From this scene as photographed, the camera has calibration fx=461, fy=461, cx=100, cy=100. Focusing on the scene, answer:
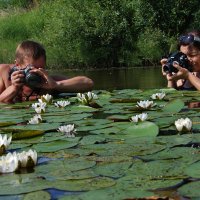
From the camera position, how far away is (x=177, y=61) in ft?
10.9

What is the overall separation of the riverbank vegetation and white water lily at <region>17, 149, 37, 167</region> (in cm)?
1424

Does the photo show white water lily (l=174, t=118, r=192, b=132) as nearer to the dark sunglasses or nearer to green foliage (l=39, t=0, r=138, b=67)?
the dark sunglasses

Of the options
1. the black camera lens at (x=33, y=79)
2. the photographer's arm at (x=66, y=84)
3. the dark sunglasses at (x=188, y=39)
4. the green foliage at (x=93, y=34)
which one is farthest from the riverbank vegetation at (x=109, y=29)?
the black camera lens at (x=33, y=79)

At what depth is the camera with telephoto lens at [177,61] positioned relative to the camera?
331 cm

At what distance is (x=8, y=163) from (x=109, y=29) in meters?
16.0

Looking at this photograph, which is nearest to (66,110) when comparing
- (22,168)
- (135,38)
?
(22,168)

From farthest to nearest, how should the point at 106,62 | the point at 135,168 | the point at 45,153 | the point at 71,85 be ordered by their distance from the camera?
the point at 106,62 < the point at 71,85 < the point at 45,153 < the point at 135,168

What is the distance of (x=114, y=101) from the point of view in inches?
124

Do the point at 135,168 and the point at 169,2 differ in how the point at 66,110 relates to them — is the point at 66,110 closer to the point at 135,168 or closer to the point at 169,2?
the point at 135,168

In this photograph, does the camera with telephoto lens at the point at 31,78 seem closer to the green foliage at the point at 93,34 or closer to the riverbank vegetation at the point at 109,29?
the riverbank vegetation at the point at 109,29

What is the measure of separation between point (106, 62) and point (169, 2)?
393cm

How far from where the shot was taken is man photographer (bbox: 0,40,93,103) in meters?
3.33

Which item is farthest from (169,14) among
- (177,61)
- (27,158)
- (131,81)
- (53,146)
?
(27,158)

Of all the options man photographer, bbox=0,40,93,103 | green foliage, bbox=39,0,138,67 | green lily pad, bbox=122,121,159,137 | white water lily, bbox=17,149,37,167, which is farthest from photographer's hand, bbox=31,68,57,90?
green foliage, bbox=39,0,138,67
